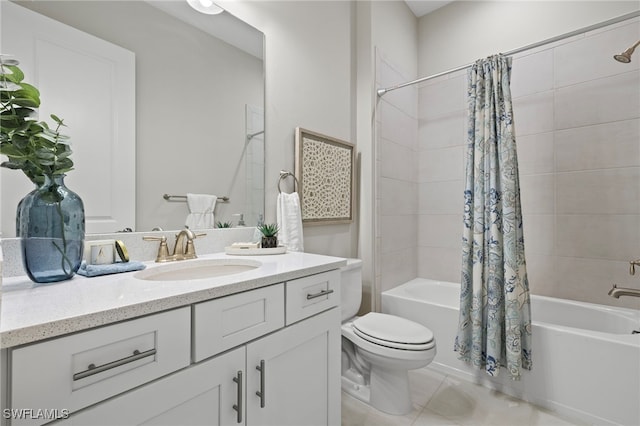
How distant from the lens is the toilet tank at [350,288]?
6.04 feet

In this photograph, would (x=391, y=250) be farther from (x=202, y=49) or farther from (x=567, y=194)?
(x=202, y=49)

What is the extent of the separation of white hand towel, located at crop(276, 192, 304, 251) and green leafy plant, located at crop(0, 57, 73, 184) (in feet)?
3.13

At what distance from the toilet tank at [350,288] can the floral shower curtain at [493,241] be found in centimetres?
64

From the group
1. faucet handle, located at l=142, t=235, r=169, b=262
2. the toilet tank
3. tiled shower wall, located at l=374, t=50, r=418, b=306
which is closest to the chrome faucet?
faucet handle, located at l=142, t=235, r=169, b=262

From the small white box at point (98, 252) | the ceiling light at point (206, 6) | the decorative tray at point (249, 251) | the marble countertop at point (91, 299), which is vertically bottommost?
the marble countertop at point (91, 299)

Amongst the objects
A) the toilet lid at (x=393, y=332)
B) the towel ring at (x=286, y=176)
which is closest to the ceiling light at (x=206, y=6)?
the towel ring at (x=286, y=176)

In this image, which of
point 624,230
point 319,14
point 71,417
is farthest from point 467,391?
point 319,14

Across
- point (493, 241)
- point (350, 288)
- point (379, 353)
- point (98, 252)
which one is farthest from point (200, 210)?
point (493, 241)

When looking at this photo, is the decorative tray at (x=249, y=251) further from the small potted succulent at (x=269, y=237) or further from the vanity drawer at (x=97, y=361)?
the vanity drawer at (x=97, y=361)

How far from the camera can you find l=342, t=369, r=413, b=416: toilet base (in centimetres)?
165

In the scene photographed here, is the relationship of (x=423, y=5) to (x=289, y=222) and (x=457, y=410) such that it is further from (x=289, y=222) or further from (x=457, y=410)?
(x=457, y=410)

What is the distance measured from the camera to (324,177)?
2.00 metres

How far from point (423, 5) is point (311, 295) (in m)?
2.82

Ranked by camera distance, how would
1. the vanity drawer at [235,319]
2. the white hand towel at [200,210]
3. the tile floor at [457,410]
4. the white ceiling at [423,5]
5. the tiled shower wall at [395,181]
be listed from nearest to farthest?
1. the vanity drawer at [235,319]
2. the white hand towel at [200,210]
3. the tile floor at [457,410]
4. the tiled shower wall at [395,181]
5. the white ceiling at [423,5]
